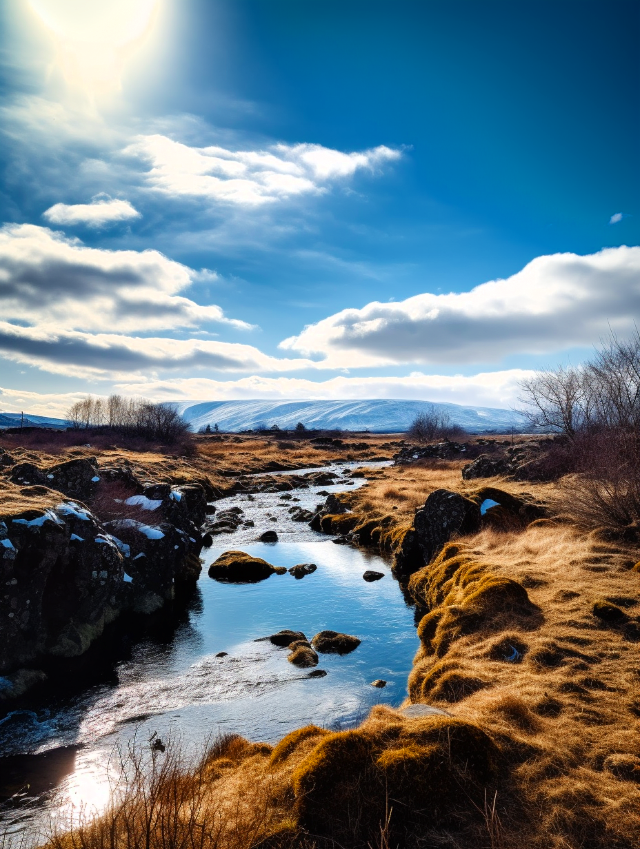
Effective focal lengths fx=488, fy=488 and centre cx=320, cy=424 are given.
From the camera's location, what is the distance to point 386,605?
21.8 metres

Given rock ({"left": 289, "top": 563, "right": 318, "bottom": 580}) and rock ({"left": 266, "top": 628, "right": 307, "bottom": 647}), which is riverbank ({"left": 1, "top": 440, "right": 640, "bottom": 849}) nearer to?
rock ({"left": 266, "top": 628, "right": 307, "bottom": 647})

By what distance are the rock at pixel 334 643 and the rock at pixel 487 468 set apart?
3018 cm

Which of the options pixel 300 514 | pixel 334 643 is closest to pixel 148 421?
pixel 300 514

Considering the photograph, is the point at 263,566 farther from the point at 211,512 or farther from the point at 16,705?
the point at 211,512

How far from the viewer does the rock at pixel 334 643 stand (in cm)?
1736

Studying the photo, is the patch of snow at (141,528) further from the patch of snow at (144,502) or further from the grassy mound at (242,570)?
the grassy mound at (242,570)

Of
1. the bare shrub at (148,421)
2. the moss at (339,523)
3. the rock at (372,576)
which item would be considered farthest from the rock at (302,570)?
the bare shrub at (148,421)

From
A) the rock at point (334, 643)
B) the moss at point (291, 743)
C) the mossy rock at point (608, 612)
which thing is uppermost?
the mossy rock at point (608, 612)

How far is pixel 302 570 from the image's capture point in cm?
2658

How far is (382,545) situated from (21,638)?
21.6 metres

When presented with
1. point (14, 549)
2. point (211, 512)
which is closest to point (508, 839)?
point (14, 549)

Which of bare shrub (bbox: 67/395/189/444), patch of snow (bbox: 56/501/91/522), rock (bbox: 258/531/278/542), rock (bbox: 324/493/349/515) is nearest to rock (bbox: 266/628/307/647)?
patch of snow (bbox: 56/501/91/522)

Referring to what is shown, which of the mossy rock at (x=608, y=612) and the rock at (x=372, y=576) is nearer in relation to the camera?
the mossy rock at (x=608, y=612)

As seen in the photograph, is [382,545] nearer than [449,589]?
No
